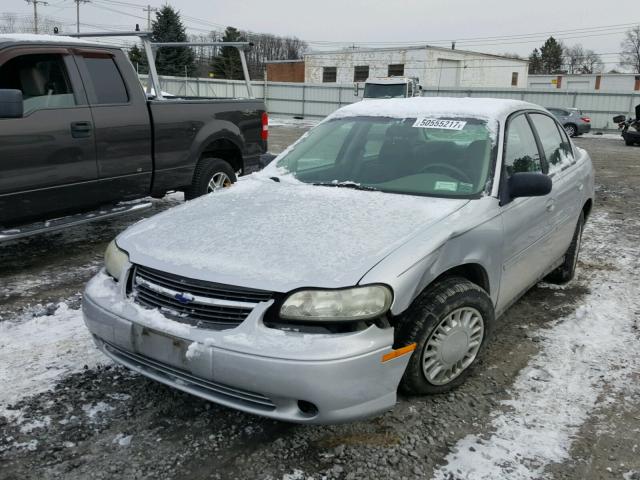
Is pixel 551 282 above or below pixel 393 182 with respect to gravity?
below

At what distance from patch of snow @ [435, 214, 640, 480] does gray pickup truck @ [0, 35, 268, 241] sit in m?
3.99

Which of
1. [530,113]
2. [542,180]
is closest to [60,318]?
[542,180]

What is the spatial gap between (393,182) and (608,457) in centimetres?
190

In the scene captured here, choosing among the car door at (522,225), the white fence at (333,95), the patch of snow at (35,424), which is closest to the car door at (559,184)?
the car door at (522,225)

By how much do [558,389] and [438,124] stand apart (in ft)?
5.99

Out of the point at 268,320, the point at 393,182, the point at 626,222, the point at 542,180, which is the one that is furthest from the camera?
the point at 626,222

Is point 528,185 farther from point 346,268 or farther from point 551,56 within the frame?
point 551,56

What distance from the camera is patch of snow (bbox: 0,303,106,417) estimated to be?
10.6 ft

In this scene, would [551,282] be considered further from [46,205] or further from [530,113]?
[46,205]

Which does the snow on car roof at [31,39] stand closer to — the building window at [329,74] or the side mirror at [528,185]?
the side mirror at [528,185]

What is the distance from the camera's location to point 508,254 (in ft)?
11.5

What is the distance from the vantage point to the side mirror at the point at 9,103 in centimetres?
441

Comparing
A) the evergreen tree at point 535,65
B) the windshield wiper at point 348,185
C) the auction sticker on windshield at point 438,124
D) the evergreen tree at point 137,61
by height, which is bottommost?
the windshield wiper at point 348,185

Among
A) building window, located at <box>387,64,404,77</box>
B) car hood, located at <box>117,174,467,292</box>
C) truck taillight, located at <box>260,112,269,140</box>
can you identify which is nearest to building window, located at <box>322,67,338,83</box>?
building window, located at <box>387,64,404,77</box>
